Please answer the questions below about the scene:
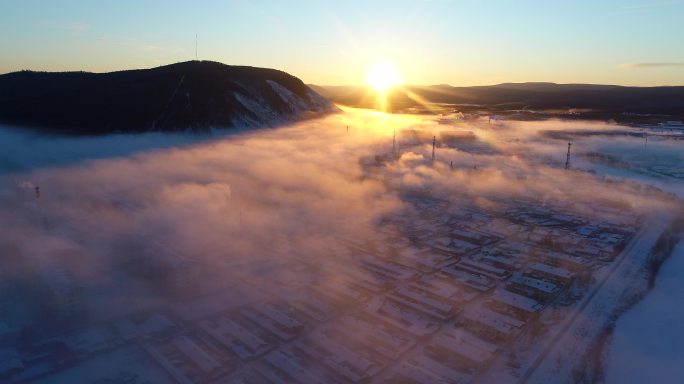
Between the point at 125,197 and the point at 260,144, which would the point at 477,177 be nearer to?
the point at 260,144

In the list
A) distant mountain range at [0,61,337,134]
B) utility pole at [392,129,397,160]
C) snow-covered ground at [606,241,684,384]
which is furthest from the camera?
distant mountain range at [0,61,337,134]

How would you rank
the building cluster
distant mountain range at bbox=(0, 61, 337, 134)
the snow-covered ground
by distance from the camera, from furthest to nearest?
distant mountain range at bbox=(0, 61, 337, 134)
the snow-covered ground
the building cluster

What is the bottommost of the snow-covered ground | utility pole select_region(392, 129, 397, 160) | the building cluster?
the snow-covered ground

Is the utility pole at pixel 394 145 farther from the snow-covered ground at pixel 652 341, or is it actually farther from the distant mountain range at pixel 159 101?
A: the snow-covered ground at pixel 652 341

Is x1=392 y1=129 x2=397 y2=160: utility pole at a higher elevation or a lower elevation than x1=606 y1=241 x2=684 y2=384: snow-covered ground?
higher

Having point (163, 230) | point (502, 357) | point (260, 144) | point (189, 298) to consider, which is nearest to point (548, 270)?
point (502, 357)

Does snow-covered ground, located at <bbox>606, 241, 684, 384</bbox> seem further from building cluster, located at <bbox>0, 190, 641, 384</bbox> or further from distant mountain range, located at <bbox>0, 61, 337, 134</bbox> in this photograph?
distant mountain range, located at <bbox>0, 61, 337, 134</bbox>

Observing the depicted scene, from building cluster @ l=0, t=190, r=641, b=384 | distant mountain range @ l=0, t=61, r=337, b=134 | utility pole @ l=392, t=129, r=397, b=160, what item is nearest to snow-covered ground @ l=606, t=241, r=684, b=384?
building cluster @ l=0, t=190, r=641, b=384

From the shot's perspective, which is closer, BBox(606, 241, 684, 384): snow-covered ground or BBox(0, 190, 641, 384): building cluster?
BBox(0, 190, 641, 384): building cluster
